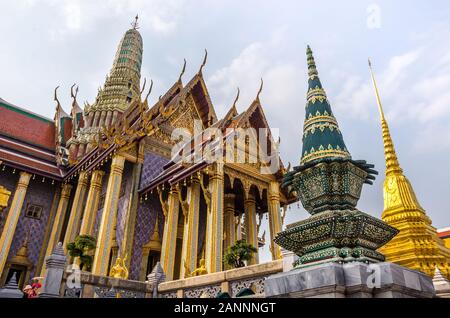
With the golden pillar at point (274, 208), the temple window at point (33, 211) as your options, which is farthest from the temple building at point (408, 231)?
the temple window at point (33, 211)

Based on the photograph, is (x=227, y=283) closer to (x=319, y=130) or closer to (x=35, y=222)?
(x=319, y=130)

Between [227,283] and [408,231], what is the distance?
635 cm

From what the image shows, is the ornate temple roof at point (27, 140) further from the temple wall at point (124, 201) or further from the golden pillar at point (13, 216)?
the temple wall at point (124, 201)

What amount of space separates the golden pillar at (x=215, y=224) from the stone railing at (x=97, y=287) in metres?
2.31

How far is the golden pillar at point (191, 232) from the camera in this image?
9384 millimetres

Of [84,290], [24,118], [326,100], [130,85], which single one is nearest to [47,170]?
[24,118]

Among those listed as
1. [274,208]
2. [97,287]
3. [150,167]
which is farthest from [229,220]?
[97,287]

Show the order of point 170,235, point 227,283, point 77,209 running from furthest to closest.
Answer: point 77,209
point 170,235
point 227,283

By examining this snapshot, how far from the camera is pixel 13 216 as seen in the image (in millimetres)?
12688

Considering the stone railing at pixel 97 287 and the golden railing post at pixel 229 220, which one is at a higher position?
the golden railing post at pixel 229 220

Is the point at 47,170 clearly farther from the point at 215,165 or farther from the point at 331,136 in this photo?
the point at 331,136

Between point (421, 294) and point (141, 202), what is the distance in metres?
10.8
